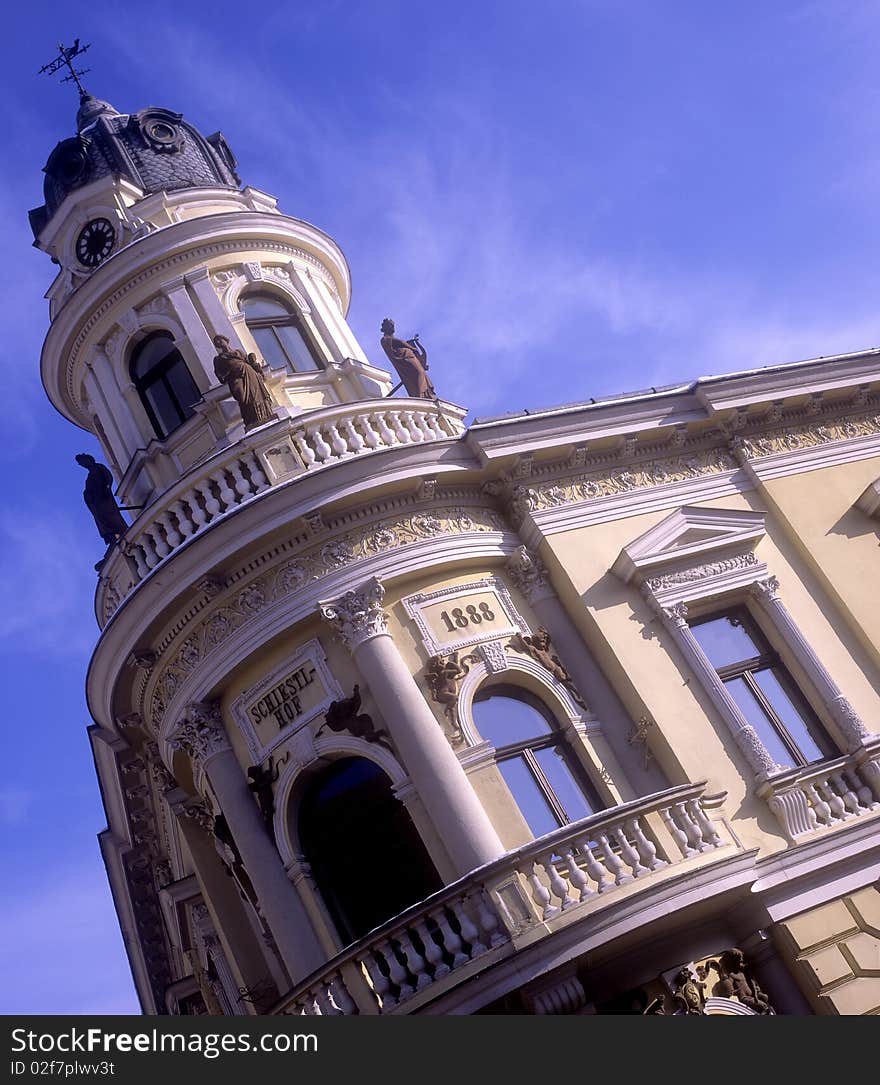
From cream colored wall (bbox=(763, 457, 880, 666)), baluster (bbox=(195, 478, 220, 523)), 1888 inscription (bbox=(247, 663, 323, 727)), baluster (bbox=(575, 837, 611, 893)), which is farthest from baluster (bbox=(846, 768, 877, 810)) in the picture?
baluster (bbox=(195, 478, 220, 523))

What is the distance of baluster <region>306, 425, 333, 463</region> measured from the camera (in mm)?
15180

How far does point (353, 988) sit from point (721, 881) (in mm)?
3734

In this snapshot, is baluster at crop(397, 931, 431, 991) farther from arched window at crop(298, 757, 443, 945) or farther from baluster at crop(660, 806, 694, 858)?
baluster at crop(660, 806, 694, 858)

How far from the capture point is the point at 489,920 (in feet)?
40.0

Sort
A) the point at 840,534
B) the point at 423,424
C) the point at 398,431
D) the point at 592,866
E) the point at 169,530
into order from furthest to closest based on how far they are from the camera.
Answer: the point at 840,534 → the point at 423,424 → the point at 398,431 → the point at 169,530 → the point at 592,866

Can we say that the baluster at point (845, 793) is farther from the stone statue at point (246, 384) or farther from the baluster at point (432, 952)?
the stone statue at point (246, 384)

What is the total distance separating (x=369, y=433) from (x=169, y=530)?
2.68 metres

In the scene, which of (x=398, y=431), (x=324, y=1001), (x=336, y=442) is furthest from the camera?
(x=398, y=431)

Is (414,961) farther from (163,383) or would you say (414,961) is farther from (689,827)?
(163,383)

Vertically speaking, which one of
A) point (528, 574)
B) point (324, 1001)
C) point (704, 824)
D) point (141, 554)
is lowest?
point (704, 824)

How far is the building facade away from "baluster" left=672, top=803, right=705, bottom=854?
0.08 feet

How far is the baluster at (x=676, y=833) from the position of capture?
509 inches

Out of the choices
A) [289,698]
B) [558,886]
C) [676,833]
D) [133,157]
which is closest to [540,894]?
[558,886]

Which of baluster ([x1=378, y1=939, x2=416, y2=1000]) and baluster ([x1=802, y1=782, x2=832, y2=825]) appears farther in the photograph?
baluster ([x1=802, y1=782, x2=832, y2=825])
